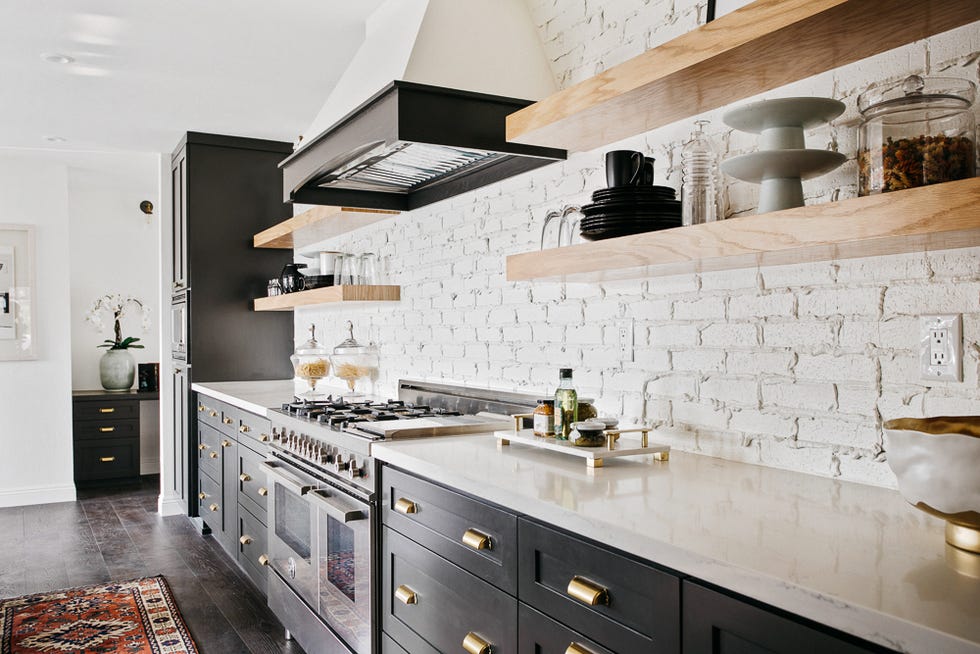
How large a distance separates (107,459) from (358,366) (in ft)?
11.4

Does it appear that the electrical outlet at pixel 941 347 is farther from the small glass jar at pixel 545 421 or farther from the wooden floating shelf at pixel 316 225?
the wooden floating shelf at pixel 316 225

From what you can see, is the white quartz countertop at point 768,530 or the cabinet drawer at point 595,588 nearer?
the white quartz countertop at point 768,530

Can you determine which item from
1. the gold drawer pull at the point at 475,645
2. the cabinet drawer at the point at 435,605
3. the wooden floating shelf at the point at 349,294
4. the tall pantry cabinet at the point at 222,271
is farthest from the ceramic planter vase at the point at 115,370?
the gold drawer pull at the point at 475,645

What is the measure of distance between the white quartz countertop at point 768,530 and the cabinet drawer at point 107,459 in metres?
5.13

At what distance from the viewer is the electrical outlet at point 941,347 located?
1.38m

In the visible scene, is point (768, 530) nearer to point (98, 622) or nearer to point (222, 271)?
point (98, 622)

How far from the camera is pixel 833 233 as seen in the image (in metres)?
1.27

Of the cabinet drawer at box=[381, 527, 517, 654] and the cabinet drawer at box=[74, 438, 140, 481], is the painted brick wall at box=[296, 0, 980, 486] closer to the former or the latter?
the cabinet drawer at box=[381, 527, 517, 654]

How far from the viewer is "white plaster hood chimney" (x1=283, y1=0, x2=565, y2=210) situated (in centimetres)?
228

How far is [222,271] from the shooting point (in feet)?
16.5

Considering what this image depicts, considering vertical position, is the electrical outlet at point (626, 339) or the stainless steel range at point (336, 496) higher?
the electrical outlet at point (626, 339)

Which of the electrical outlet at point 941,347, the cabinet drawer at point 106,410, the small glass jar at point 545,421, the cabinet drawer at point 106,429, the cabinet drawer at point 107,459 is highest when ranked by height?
the electrical outlet at point 941,347

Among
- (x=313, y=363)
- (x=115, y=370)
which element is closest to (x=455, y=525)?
(x=313, y=363)

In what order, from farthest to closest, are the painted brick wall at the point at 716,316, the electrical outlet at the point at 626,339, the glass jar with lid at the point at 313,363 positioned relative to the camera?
the glass jar with lid at the point at 313,363, the electrical outlet at the point at 626,339, the painted brick wall at the point at 716,316
